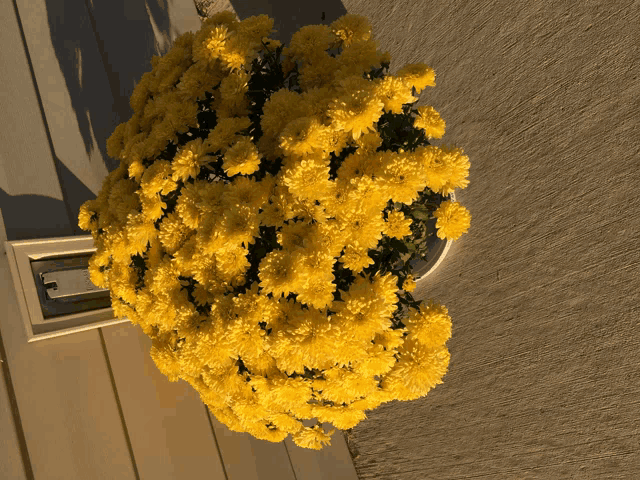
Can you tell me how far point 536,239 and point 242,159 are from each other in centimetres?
83

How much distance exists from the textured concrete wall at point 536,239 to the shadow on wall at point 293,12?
0.28 ft

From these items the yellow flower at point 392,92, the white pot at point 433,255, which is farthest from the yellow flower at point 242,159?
the white pot at point 433,255

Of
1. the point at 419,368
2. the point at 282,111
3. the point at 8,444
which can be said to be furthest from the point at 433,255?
the point at 8,444

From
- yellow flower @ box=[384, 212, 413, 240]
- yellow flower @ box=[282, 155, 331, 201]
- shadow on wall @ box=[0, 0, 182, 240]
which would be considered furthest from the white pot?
shadow on wall @ box=[0, 0, 182, 240]

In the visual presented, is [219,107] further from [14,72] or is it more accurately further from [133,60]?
[133,60]

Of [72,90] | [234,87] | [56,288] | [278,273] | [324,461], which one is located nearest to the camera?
[278,273]

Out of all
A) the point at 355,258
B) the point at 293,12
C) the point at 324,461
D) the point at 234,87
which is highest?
the point at 293,12

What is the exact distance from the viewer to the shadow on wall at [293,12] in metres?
1.42

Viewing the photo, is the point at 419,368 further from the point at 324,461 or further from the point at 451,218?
the point at 324,461

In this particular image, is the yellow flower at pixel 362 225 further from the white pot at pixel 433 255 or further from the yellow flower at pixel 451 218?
the white pot at pixel 433 255

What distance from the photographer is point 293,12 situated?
1.47 metres

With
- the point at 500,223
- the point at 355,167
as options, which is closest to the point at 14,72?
the point at 355,167

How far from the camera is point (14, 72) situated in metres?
1.00

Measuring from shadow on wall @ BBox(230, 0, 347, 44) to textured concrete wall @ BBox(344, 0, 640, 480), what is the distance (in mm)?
85
